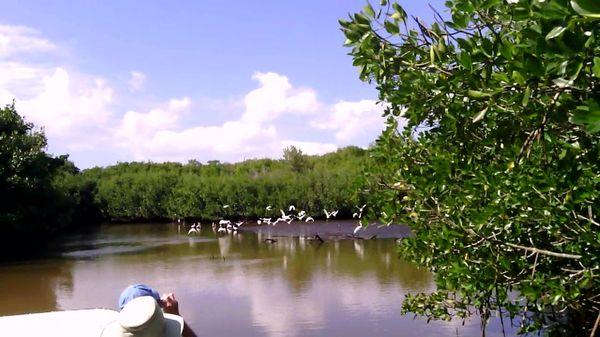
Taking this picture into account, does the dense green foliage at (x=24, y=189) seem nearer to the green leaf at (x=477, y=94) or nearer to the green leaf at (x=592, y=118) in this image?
the green leaf at (x=477, y=94)

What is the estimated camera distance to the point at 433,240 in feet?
15.5

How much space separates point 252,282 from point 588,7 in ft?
43.9

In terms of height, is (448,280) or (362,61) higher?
(362,61)

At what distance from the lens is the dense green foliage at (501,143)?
2.07 metres

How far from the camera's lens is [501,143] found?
11.4ft

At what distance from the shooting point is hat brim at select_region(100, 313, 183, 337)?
282 centimetres

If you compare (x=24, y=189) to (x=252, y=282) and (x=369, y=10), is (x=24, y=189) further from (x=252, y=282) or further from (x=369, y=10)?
(x=369, y=10)

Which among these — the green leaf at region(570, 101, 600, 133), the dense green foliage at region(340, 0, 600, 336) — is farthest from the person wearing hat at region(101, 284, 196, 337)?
the green leaf at region(570, 101, 600, 133)

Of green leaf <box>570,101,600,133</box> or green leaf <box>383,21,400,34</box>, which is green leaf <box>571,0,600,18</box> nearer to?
green leaf <box>570,101,600,133</box>

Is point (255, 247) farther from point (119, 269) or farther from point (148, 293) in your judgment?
point (148, 293)

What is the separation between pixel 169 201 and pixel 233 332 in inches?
1085

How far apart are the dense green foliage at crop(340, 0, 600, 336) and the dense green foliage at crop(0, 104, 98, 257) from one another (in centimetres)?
1776

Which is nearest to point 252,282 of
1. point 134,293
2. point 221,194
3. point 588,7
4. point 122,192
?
point 134,293

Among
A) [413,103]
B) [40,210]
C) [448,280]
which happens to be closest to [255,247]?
[40,210]
